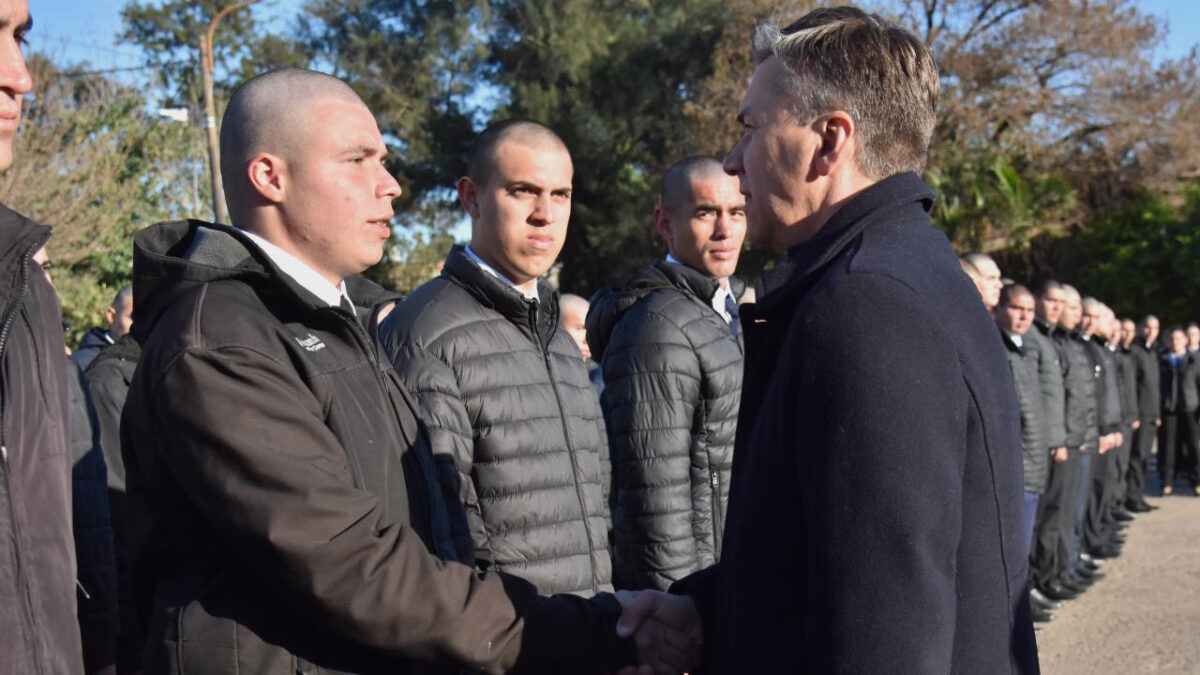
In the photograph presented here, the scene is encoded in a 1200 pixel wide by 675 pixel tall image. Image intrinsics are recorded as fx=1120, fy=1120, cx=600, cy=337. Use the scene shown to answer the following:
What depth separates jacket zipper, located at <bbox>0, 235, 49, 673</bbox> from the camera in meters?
2.06

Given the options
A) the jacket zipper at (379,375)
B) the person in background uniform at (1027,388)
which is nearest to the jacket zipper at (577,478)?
the jacket zipper at (379,375)

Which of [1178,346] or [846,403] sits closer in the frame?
[846,403]

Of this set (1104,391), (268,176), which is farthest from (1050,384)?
(268,176)

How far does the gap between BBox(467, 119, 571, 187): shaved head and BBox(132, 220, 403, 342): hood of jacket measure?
4.76ft

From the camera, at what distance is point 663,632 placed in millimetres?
2564

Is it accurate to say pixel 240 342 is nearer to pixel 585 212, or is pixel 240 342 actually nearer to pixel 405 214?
pixel 585 212

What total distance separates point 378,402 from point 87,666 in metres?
2.41

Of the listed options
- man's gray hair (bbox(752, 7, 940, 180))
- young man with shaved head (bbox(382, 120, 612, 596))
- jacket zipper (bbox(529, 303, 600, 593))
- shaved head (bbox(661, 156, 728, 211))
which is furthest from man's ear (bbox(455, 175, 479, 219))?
man's gray hair (bbox(752, 7, 940, 180))

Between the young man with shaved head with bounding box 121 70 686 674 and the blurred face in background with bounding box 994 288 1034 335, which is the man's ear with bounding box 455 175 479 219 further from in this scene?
the blurred face in background with bounding box 994 288 1034 335

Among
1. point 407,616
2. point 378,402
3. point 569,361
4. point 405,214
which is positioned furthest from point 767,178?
point 405,214

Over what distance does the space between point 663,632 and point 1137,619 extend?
6777mm

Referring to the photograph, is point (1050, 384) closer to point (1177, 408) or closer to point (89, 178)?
point (1177, 408)

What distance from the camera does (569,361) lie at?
12.1 feet

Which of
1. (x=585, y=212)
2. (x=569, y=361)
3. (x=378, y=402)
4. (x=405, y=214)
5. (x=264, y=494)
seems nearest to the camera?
(x=264, y=494)
